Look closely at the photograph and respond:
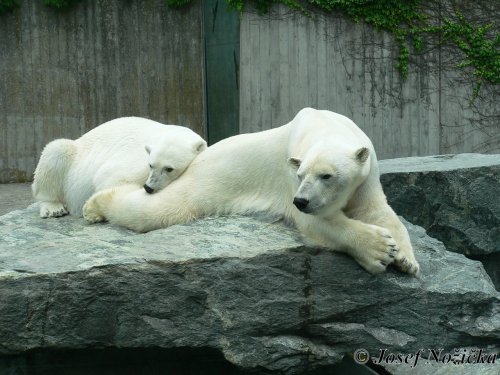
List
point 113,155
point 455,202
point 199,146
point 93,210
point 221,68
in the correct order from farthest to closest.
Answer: point 221,68, point 455,202, point 113,155, point 199,146, point 93,210

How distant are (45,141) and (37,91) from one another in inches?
28.7

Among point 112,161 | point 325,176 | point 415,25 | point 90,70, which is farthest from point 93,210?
point 415,25

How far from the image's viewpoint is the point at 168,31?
1011cm

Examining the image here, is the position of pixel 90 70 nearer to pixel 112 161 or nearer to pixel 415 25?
pixel 415 25

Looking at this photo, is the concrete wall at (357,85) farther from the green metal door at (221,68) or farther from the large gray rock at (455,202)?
the large gray rock at (455,202)

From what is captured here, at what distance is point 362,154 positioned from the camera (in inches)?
128

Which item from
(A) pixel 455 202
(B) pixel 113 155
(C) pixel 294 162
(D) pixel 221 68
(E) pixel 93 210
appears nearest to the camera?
(C) pixel 294 162

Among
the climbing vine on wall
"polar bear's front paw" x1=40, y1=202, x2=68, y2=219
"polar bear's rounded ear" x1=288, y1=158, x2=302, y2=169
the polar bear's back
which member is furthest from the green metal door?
"polar bear's rounded ear" x1=288, y1=158, x2=302, y2=169

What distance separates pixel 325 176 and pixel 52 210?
2147 mm

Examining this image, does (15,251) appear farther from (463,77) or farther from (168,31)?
(463,77)

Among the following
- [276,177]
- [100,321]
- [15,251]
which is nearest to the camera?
[100,321]

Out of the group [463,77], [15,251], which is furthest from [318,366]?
[463,77]

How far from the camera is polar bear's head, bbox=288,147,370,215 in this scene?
10.4 ft

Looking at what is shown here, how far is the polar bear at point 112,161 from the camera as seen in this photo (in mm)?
4254
